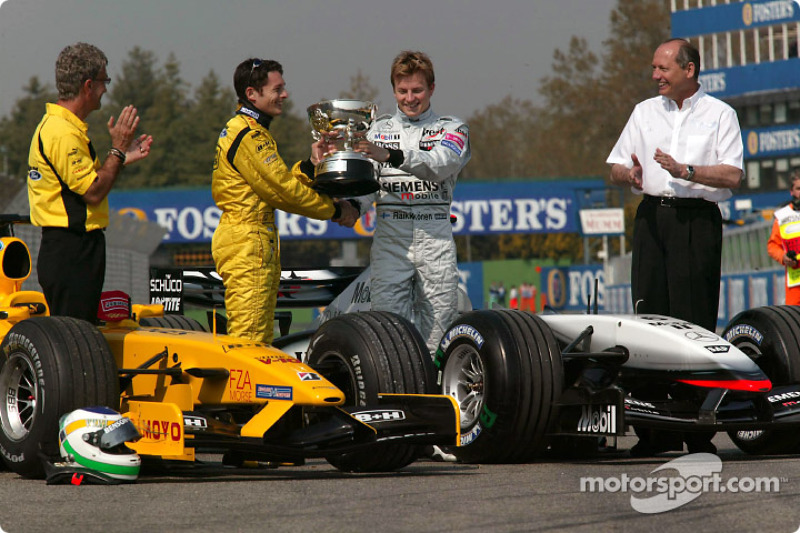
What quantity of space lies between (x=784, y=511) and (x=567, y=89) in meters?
A: 79.5

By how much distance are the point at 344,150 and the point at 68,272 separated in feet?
4.77

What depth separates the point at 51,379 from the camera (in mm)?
5523

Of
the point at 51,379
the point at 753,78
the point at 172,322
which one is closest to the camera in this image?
the point at 51,379

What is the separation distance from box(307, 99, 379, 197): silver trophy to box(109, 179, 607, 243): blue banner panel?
156 feet

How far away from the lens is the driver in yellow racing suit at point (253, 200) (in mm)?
6090

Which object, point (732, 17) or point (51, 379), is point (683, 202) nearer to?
point (51, 379)

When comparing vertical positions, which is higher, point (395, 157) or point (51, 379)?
point (395, 157)

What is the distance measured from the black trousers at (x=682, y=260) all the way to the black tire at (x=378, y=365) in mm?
1834

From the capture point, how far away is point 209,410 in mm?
5719

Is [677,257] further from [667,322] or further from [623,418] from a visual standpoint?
[623,418]

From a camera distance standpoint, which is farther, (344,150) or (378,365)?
(344,150)

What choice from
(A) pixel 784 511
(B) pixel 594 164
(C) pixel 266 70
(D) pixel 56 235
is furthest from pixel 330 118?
(B) pixel 594 164

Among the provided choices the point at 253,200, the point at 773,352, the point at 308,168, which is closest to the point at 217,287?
the point at 308,168

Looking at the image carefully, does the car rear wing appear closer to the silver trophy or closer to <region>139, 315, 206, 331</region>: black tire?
<region>139, 315, 206, 331</region>: black tire
